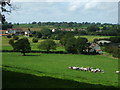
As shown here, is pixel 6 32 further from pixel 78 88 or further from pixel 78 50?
pixel 78 88

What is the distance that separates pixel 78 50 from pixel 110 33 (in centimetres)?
8172

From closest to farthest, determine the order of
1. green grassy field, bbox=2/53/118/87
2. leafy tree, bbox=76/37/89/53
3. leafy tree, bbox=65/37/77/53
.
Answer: green grassy field, bbox=2/53/118/87 < leafy tree, bbox=65/37/77/53 < leafy tree, bbox=76/37/89/53

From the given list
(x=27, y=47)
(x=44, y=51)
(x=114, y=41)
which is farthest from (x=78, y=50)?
(x=114, y=41)

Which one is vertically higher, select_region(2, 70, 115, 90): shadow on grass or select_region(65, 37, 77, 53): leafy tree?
select_region(2, 70, 115, 90): shadow on grass

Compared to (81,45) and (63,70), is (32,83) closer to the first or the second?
(63,70)

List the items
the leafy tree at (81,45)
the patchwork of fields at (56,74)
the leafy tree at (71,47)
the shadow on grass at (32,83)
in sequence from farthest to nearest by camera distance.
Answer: the leafy tree at (81,45) < the leafy tree at (71,47) < the patchwork of fields at (56,74) < the shadow on grass at (32,83)

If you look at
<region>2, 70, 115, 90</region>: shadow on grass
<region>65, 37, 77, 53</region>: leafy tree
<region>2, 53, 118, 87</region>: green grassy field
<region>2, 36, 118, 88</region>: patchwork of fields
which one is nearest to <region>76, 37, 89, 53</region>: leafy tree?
<region>65, 37, 77, 53</region>: leafy tree

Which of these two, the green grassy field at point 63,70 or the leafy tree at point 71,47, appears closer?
the green grassy field at point 63,70

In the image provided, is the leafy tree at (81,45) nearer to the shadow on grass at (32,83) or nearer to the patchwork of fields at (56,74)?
the patchwork of fields at (56,74)

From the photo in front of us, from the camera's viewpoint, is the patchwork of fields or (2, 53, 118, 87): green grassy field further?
(2, 53, 118, 87): green grassy field

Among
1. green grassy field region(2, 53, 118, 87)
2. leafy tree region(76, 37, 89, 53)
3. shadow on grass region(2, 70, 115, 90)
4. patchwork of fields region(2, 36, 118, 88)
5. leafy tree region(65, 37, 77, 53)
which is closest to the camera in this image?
shadow on grass region(2, 70, 115, 90)

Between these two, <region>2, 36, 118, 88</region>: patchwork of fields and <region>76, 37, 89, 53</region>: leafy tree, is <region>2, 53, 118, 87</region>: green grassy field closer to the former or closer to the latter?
<region>2, 36, 118, 88</region>: patchwork of fields

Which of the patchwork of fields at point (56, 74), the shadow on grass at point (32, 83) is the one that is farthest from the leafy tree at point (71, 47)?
the shadow on grass at point (32, 83)

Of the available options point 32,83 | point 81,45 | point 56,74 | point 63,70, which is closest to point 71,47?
point 81,45
